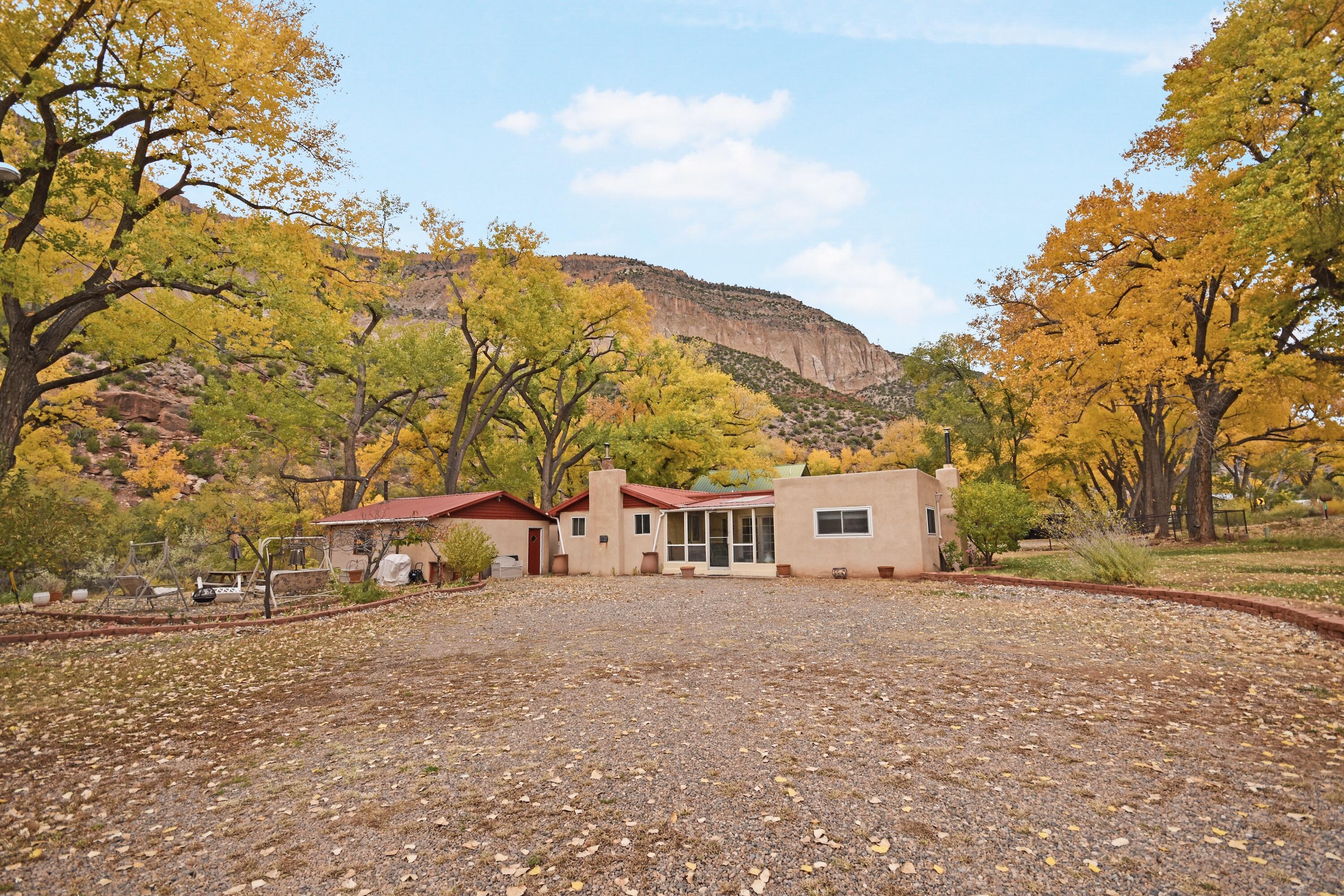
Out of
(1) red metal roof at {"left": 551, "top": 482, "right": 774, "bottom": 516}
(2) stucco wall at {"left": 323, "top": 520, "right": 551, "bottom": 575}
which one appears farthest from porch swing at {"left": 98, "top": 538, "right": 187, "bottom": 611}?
(1) red metal roof at {"left": 551, "top": 482, "right": 774, "bottom": 516}

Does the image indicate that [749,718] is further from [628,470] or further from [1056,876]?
[628,470]

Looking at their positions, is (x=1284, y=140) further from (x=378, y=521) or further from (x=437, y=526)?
(x=378, y=521)

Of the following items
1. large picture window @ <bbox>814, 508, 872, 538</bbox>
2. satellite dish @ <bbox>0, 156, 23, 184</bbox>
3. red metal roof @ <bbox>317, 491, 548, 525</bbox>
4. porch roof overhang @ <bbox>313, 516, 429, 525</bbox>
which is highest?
satellite dish @ <bbox>0, 156, 23, 184</bbox>

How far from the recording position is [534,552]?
23.7 meters

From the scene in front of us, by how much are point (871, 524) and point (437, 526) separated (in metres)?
13.1

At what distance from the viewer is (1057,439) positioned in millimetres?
27297

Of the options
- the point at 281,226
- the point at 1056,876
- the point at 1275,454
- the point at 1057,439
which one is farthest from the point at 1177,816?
the point at 1275,454

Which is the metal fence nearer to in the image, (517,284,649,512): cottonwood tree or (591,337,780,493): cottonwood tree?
(591,337,780,493): cottonwood tree

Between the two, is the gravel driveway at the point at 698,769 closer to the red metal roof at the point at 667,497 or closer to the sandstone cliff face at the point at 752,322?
the red metal roof at the point at 667,497

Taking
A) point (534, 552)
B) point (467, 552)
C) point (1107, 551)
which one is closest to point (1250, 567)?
point (1107, 551)

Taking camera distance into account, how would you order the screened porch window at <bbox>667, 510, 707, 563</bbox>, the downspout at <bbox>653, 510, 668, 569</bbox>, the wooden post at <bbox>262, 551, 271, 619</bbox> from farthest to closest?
1. the downspout at <bbox>653, 510, 668, 569</bbox>
2. the screened porch window at <bbox>667, 510, 707, 563</bbox>
3. the wooden post at <bbox>262, 551, 271, 619</bbox>

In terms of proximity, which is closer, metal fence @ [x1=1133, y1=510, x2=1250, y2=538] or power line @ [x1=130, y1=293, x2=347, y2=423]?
power line @ [x1=130, y1=293, x2=347, y2=423]

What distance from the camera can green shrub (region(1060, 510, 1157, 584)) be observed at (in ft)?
39.1

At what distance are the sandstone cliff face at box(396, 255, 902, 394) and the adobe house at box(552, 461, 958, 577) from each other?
67.7m
